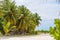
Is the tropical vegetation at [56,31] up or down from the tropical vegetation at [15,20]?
up

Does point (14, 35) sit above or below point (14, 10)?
below

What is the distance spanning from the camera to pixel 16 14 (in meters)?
19.8

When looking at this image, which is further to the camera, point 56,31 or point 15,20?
point 15,20

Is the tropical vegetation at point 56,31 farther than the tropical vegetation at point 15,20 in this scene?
No

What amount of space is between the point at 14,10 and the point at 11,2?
3.56 ft

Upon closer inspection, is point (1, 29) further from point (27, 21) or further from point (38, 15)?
point (38, 15)

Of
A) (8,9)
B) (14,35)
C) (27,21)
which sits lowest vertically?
(14,35)

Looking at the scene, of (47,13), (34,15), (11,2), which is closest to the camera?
(47,13)

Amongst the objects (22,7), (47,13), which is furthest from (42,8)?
(22,7)

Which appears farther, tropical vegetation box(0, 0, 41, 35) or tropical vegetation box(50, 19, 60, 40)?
tropical vegetation box(0, 0, 41, 35)

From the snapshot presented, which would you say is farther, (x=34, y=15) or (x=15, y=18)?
(x=34, y=15)

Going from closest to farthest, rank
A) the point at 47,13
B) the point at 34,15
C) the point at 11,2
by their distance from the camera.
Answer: the point at 47,13 → the point at 11,2 → the point at 34,15

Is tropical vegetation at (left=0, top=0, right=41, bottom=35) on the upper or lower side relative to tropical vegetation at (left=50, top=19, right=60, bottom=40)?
lower

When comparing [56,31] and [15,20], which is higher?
[56,31]
